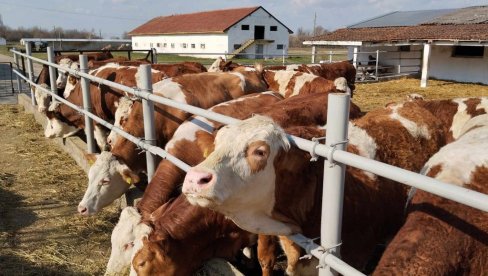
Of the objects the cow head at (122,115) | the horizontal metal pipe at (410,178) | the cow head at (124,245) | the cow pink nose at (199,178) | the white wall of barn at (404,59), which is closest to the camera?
the horizontal metal pipe at (410,178)

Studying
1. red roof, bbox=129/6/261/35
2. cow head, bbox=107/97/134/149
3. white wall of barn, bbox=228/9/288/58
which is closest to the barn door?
white wall of barn, bbox=228/9/288/58

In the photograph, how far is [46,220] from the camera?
462 centimetres

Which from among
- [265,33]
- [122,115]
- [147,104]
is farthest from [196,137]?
[265,33]

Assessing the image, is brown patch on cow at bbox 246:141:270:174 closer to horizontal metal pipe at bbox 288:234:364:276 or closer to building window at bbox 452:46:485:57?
horizontal metal pipe at bbox 288:234:364:276

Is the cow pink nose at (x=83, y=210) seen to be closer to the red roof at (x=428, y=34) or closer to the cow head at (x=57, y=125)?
the cow head at (x=57, y=125)

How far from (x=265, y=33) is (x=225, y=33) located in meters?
6.05

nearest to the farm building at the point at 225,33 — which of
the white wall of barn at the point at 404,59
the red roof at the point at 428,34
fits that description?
the red roof at the point at 428,34

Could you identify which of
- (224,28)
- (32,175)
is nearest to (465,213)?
(32,175)

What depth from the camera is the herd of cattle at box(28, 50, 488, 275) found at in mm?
1839

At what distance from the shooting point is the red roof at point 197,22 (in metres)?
45.5

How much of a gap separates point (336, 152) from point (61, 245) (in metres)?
3.31

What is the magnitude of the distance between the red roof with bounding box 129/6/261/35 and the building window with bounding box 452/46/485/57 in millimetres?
26991

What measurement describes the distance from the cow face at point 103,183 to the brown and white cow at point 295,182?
88.9 inches

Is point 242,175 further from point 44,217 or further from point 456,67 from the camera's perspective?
point 456,67
